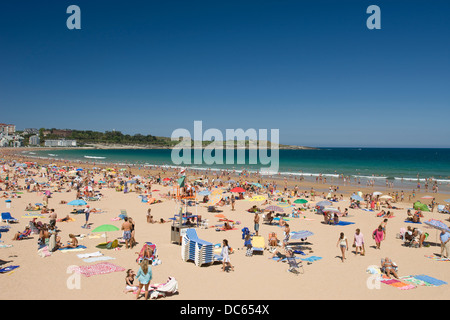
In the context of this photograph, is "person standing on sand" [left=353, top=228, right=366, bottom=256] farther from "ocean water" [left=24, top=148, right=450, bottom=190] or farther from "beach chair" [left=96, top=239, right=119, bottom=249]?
"ocean water" [left=24, top=148, right=450, bottom=190]

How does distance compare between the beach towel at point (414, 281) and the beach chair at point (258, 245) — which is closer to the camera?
the beach towel at point (414, 281)

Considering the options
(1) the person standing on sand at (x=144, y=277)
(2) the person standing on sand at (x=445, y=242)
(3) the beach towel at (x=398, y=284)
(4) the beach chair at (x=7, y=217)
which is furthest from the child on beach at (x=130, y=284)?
(2) the person standing on sand at (x=445, y=242)

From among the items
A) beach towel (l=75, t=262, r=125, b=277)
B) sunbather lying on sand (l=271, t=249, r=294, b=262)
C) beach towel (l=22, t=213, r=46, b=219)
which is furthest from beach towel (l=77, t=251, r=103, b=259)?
beach towel (l=22, t=213, r=46, b=219)

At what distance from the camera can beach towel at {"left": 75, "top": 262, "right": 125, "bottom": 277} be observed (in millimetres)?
7870

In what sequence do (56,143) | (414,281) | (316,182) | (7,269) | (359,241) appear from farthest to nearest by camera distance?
(56,143), (316,182), (359,241), (7,269), (414,281)

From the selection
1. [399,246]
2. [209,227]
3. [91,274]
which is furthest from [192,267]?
[399,246]

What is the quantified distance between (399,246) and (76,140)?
175 meters

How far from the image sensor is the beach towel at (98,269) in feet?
25.8

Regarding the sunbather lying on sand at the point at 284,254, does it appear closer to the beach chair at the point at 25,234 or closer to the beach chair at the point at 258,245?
the beach chair at the point at 258,245

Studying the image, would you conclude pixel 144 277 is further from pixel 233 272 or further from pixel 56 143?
pixel 56 143

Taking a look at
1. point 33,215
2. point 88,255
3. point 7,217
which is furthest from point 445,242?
point 33,215

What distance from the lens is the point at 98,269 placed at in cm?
813

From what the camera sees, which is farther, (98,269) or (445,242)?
(445,242)

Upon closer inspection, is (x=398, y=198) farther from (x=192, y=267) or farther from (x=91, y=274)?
(x=91, y=274)
